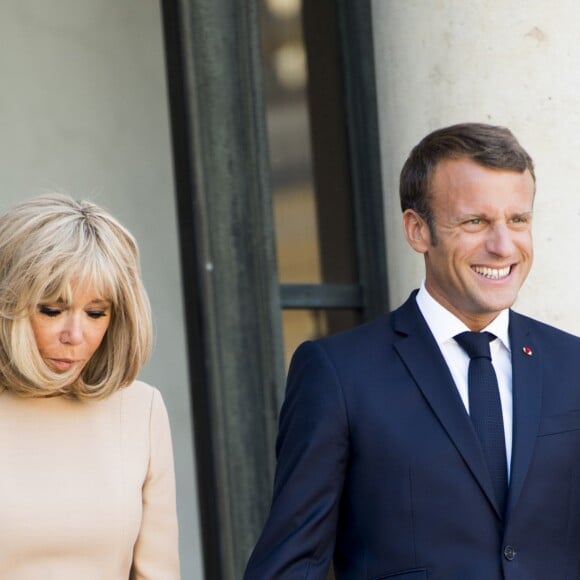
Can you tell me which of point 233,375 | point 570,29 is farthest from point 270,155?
point 570,29

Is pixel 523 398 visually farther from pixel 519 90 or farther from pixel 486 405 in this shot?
pixel 519 90

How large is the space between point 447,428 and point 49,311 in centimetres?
92

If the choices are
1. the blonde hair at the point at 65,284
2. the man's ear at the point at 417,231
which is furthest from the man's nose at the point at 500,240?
the blonde hair at the point at 65,284

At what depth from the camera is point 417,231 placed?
387cm

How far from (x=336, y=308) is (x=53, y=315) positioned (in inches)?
85.5

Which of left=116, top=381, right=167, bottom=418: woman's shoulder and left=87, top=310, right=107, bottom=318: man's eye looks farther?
left=116, top=381, right=167, bottom=418: woman's shoulder

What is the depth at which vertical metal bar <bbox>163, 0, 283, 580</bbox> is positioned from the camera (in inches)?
215

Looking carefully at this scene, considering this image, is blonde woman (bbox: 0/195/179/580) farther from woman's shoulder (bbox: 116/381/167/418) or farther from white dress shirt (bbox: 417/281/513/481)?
white dress shirt (bbox: 417/281/513/481)

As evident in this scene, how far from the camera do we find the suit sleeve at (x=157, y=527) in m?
3.92

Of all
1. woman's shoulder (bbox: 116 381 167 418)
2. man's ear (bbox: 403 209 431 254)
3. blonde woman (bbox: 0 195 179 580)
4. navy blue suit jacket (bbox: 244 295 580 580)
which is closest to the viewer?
navy blue suit jacket (bbox: 244 295 580 580)

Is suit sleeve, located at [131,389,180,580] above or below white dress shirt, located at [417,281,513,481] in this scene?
below

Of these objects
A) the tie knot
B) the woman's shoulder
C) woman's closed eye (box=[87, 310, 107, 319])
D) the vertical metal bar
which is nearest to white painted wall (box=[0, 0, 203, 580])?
the vertical metal bar

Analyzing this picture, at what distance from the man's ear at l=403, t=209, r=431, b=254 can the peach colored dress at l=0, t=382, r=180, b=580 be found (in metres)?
0.75

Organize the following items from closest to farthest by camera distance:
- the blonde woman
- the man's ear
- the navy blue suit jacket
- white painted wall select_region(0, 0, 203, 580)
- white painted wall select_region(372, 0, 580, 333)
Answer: the navy blue suit jacket
the blonde woman
the man's ear
white painted wall select_region(372, 0, 580, 333)
white painted wall select_region(0, 0, 203, 580)
